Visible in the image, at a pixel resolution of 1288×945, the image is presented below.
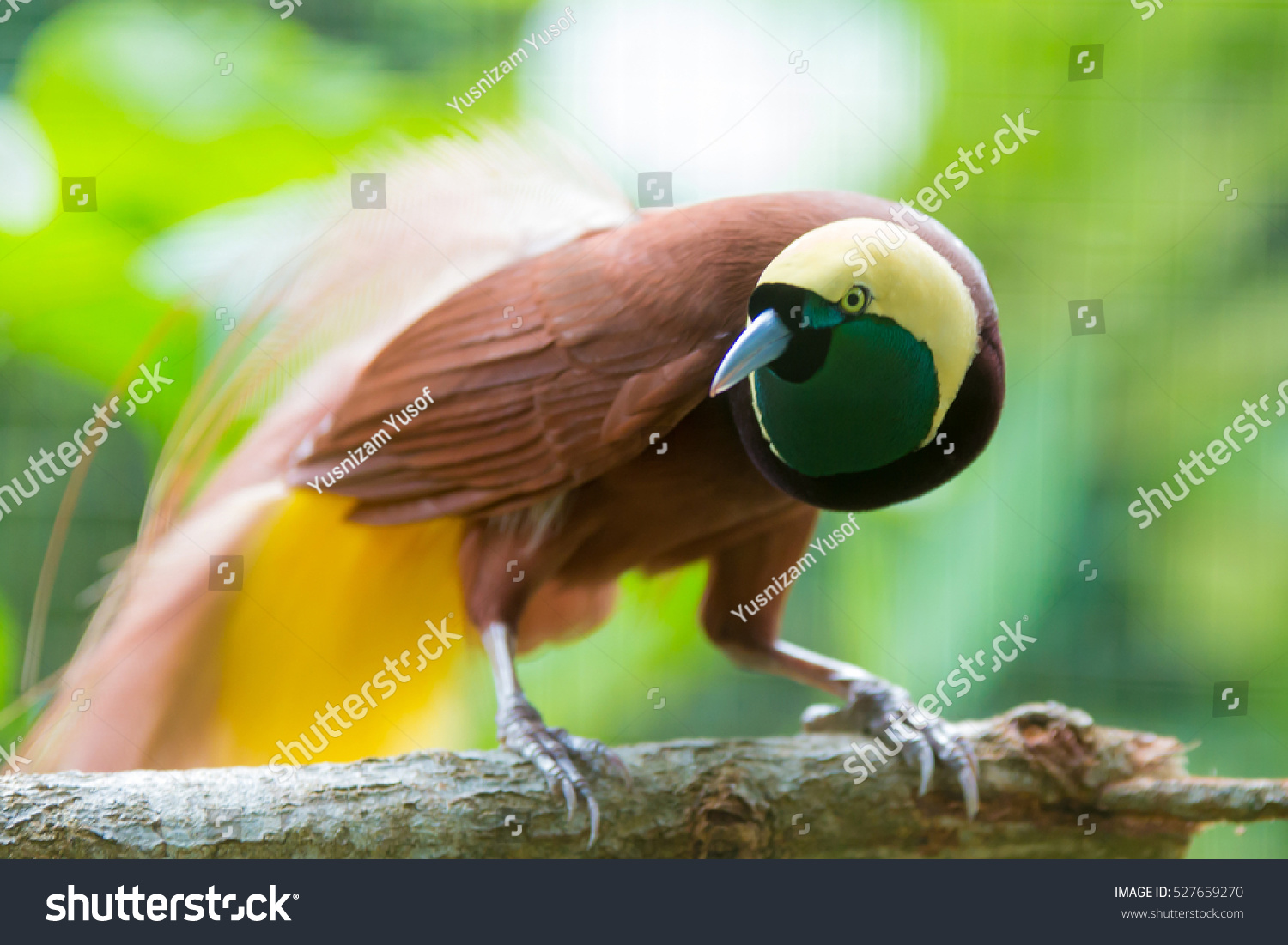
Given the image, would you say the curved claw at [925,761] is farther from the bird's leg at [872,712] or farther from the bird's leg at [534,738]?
the bird's leg at [534,738]

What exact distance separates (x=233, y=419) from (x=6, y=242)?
357mm

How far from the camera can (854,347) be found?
785mm

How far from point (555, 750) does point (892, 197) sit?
0.74 meters

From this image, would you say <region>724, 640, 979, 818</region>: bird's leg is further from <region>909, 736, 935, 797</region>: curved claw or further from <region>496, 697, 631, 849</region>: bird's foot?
<region>496, 697, 631, 849</region>: bird's foot

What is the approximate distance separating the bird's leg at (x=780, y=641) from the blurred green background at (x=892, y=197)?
49 mm

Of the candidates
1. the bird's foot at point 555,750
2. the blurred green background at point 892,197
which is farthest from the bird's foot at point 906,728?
the bird's foot at point 555,750

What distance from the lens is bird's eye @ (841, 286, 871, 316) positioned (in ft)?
2.52

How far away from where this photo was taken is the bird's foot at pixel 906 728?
38.9 inches

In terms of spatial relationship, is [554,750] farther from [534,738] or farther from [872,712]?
[872,712]

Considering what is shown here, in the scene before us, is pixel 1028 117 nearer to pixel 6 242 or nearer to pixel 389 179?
pixel 389 179

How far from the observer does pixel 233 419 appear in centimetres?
109

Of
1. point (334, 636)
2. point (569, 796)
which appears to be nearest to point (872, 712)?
point (569, 796)

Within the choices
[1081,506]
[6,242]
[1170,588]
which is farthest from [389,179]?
[1170,588]

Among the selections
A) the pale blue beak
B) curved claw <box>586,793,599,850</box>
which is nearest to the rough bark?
curved claw <box>586,793,599,850</box>
